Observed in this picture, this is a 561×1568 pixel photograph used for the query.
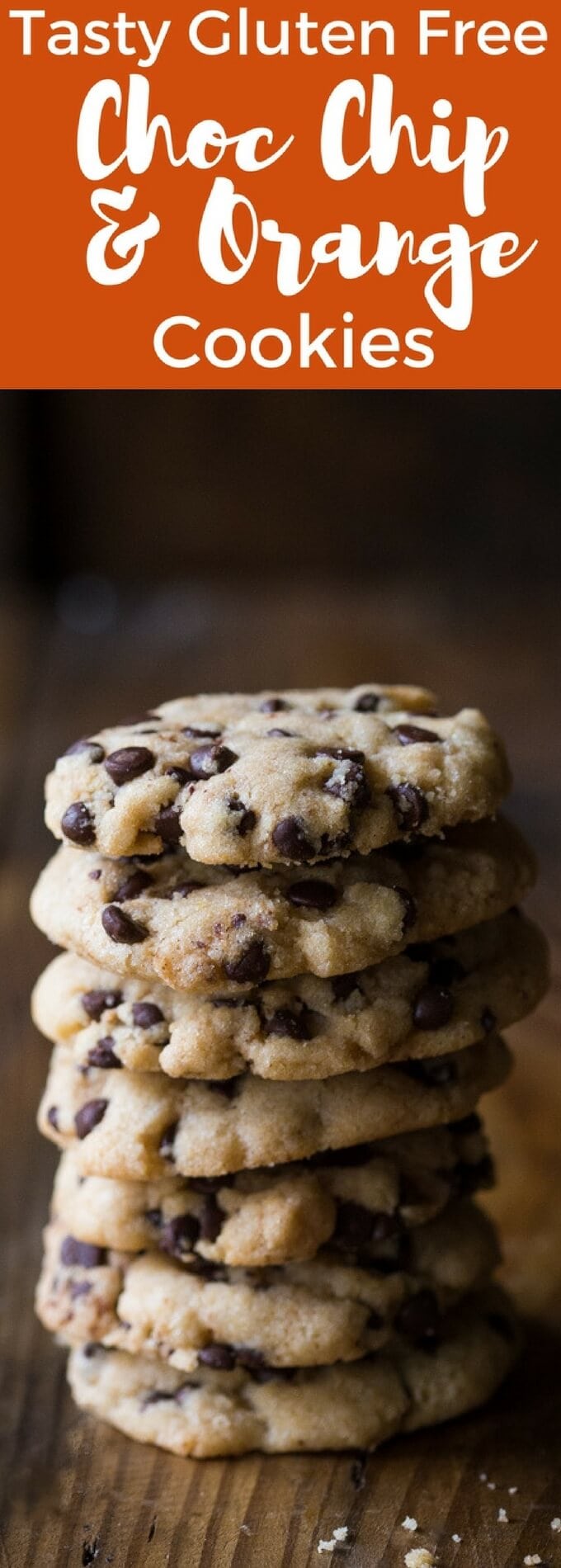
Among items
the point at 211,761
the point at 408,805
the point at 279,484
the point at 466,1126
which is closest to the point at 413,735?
the point at 408,805

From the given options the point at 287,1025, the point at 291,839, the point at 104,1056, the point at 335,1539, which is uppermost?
the point at 291,839

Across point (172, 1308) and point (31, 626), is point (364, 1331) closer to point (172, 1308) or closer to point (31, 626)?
point (172, 1308)

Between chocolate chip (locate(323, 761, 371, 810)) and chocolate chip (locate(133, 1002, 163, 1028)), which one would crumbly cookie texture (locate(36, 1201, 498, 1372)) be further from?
chocolate chip (locate(323, 761, 371, 810))

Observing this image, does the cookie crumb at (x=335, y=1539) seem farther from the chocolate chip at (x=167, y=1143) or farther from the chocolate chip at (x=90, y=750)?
the chocolate chip at (x=90, y=750)

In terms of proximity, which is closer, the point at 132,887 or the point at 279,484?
the point at 132,887

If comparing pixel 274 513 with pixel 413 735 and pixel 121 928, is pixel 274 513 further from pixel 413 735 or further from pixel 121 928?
pixel 121 928

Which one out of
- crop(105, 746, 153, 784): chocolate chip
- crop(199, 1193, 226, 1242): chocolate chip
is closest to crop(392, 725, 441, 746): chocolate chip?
crop(105, 746, 153, 784): chocolate chip

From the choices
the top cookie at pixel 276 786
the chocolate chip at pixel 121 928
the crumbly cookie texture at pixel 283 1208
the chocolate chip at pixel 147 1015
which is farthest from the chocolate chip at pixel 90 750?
the crumbly cookie texture at pixel 283 1208

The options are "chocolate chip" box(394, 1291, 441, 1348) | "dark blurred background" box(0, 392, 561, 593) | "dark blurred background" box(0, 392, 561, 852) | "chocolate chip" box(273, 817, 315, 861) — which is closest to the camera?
"chocolate chip" box(273, 817, 315, 861)
